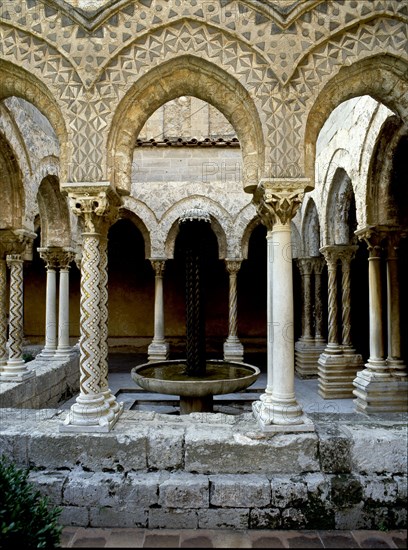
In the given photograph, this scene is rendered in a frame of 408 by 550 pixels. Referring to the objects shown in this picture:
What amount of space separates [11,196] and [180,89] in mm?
3823

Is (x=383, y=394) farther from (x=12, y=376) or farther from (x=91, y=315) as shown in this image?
(x=12, y=376)

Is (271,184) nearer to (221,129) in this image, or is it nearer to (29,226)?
(29,226)

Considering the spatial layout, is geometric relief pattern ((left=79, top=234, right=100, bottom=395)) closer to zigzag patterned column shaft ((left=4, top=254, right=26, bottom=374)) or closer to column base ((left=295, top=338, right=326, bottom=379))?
zigzag patterned column shaft ((left=4, top=254, right=26, bottom=374))

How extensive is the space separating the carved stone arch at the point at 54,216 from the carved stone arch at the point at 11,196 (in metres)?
1.78

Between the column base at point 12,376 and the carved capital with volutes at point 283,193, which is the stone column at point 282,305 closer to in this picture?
the carved capital with volutes at point 283,193

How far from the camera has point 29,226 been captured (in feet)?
23.4

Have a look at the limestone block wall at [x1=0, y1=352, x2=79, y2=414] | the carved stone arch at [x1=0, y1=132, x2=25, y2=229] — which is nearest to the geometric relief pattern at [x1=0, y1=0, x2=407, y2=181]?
the carved stone arch at [x1=0, y1=132, x2=25, y2=229]

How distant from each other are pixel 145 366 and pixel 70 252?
12.6 feet

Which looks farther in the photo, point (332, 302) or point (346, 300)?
point (332, 302)

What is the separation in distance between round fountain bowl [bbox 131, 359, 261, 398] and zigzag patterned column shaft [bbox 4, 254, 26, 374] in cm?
219

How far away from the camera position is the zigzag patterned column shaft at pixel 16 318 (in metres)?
6.93

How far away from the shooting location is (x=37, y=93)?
431 centimetres

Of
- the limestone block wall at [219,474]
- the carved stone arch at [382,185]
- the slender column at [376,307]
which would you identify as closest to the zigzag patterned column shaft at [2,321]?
the limestone block wall at [219,474]

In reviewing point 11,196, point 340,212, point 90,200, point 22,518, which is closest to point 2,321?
point 11,196
